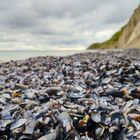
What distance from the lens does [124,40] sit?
84.9m

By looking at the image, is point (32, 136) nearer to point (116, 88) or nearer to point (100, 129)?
point (100, 129)

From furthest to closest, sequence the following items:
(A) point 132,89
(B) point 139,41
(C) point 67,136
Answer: (B) point 139,41 < (A) point 132,89 < (C) point 67,136

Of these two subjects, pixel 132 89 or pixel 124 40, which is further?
pixel 124 40

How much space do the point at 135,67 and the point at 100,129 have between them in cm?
505

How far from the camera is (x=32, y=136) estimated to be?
14.8 feet

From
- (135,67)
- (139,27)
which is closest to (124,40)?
(139,27)

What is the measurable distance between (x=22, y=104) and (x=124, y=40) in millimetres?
81040

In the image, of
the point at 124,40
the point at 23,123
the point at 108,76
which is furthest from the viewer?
the point at 124,40

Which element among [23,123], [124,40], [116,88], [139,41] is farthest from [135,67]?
[124,40]

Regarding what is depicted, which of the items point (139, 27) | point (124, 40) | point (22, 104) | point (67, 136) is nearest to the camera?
point (67, 136)

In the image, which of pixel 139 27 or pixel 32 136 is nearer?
pixel 32 136

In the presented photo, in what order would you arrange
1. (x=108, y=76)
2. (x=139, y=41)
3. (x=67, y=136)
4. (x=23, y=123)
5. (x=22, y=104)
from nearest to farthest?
1. (x=67, y=136)
2. (x=23, y=123)
3. (x=22, y=104)
4. (x=108, y=76)
5. (x=139, y=41)

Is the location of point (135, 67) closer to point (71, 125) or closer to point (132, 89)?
point (132, 89)

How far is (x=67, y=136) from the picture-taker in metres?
4.48
